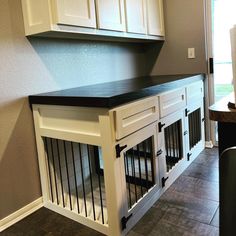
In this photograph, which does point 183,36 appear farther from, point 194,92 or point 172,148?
point 172,148

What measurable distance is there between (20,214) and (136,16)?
6.29 ft

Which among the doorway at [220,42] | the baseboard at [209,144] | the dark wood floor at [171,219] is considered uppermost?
the doorway at [220,42]

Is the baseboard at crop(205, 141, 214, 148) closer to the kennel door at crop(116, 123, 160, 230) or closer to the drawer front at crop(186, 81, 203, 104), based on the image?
the drawer front at crop(186, 81, 203, 104)

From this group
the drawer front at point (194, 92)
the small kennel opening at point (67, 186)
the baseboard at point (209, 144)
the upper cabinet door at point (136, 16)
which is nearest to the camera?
the small kennel opening at point (67, 186)

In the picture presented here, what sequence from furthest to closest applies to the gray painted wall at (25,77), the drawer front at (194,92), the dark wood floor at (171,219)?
the drawer front at (194,92) → the gray painted wall at (25,77) → the dark wood floor at (171,219)

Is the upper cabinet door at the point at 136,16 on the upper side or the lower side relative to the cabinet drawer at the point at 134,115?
upper

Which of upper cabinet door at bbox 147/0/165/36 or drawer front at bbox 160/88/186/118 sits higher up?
upper cabinet door at bbox 147/0/165/36

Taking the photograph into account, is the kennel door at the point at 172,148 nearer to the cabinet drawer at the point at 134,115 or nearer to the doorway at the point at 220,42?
the cabinet drawer at the point at 134,115

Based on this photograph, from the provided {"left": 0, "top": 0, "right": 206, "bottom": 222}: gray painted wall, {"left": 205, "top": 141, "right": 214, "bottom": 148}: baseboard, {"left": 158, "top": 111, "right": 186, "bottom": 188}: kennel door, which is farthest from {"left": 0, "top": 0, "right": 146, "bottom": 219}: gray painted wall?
{"left": 205, "top": 141, "right": 214, "bottom": 148}: baseboard

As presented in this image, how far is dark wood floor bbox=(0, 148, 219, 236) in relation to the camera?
5.43 feet

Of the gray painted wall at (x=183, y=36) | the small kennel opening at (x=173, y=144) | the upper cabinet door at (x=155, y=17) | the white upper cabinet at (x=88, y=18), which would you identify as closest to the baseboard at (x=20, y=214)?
the small kennel opening at (x=173, y=144)

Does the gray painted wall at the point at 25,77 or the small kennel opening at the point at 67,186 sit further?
the small kennel opening at the point at 67,186

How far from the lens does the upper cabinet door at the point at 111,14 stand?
2.00 metres

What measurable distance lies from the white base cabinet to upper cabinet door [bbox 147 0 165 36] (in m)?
0.73
